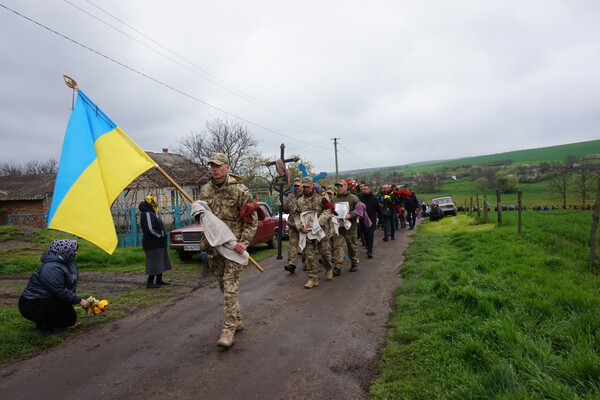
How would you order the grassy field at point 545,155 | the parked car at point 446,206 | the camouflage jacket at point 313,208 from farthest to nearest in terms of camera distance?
1. the grassy field at point 545,155
2. the parked car at point 446,206
3. the camouflage jacket at point 313,208

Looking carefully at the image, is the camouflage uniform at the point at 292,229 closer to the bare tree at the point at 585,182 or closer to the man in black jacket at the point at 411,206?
the man in black jacket at the point at 411,206

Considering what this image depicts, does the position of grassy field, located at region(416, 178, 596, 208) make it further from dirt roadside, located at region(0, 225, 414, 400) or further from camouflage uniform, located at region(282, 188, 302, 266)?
dirt roadside, located at region(0, 225, 414, 400)

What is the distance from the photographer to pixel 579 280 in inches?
188

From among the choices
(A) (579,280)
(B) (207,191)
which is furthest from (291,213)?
(A) (579,280)

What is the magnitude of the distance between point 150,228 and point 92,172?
2.55 meters

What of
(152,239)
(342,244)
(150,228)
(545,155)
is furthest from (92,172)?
(545,155)

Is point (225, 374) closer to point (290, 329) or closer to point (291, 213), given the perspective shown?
point (290, 329)

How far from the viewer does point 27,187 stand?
91.1ft

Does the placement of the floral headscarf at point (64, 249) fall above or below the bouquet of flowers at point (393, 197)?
above

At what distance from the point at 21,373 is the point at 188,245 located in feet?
20.6

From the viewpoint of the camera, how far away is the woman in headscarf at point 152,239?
686cm

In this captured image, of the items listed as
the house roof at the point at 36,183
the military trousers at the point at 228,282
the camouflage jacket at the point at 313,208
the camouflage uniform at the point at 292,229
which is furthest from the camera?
the house roof at the point at 36,183

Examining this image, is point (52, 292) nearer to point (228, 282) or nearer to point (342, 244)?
point (228, 282)

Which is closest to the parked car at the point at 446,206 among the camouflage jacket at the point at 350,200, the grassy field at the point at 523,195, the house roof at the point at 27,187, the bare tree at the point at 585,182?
the grassy field at the point at 523,195
